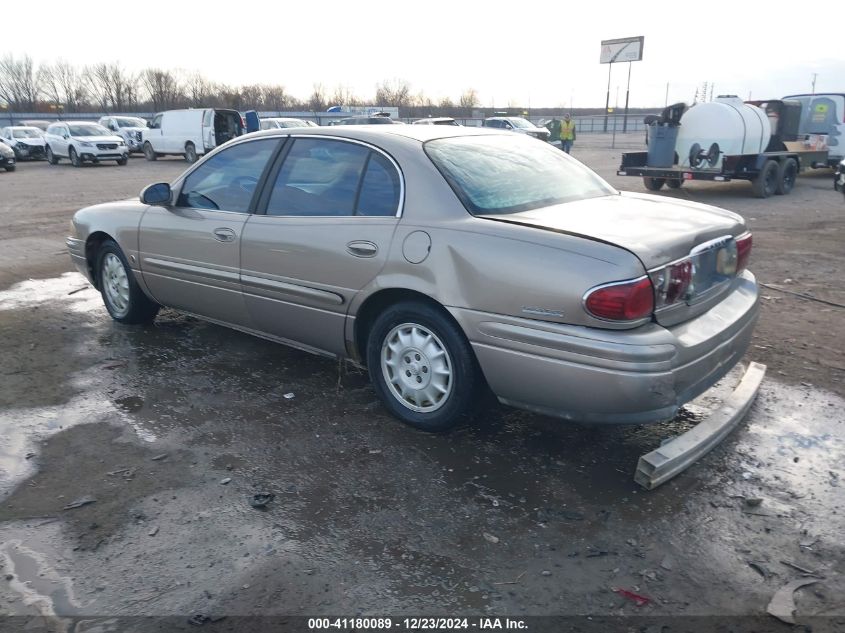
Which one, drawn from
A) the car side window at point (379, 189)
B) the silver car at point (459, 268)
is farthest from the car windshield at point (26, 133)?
the car side window at point (379, 189)

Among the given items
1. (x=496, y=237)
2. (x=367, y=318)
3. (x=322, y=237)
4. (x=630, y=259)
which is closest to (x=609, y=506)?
(x=630, y=259)

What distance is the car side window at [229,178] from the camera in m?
4.55

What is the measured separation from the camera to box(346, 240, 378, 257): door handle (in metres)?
3.74

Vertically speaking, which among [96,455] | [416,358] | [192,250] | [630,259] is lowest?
[96,455]

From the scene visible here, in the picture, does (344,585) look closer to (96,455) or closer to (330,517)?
(330,517)

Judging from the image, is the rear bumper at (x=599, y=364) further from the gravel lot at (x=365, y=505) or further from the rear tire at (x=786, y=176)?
the rear tire at (x=786, y=176)

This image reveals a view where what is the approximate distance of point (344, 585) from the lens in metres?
2.60

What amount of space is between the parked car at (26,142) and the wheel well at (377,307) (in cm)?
3060

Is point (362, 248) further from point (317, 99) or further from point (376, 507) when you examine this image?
point (317, 99)

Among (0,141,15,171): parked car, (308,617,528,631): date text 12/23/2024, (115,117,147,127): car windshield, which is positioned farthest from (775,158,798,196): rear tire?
(115,117,147,127): car windshield

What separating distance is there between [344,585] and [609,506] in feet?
4.16

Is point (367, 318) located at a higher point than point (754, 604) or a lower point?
higher

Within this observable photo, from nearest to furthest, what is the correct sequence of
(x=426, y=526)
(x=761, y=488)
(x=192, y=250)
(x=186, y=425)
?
(x=426, y=526) < (x=761, y=488) < (x=186, y=425) < (x=192, y=250)

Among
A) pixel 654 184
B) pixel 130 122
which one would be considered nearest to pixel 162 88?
pixel 130 122
